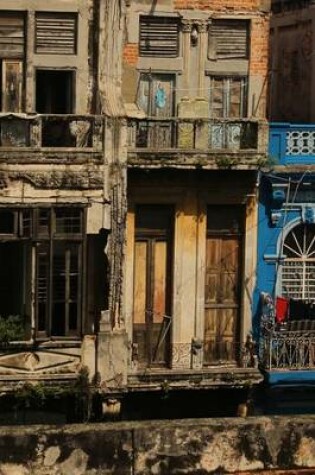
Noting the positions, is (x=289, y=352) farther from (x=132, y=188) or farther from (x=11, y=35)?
→ (x=11, y=35)

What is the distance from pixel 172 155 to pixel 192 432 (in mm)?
10379

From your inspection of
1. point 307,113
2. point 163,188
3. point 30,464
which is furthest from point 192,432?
point 307,113

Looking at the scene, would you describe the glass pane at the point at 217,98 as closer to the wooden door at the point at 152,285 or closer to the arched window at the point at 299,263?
the wooden door at the point at 152,285

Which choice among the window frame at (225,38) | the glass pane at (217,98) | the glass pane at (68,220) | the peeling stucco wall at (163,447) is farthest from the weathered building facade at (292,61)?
the peeling stucco wall at (163,447)

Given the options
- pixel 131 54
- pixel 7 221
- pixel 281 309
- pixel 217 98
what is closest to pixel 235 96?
pixel 217 98

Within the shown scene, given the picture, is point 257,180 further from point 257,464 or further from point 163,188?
point 257,464

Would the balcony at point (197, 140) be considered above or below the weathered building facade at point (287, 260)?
above

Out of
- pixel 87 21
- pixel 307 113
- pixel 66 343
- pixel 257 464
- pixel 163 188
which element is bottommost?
pixel 66 343

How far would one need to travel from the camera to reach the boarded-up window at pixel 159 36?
1820 centimetres

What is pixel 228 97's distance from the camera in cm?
1886

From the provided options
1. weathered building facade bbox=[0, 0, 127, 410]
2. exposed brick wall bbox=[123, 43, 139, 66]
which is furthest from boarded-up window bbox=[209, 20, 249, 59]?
weathered building facade bbox=[0, 0, 127, 410]

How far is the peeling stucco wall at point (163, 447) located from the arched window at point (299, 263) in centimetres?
1145

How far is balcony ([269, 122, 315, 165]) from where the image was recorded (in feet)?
60.6

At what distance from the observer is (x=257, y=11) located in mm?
18562
